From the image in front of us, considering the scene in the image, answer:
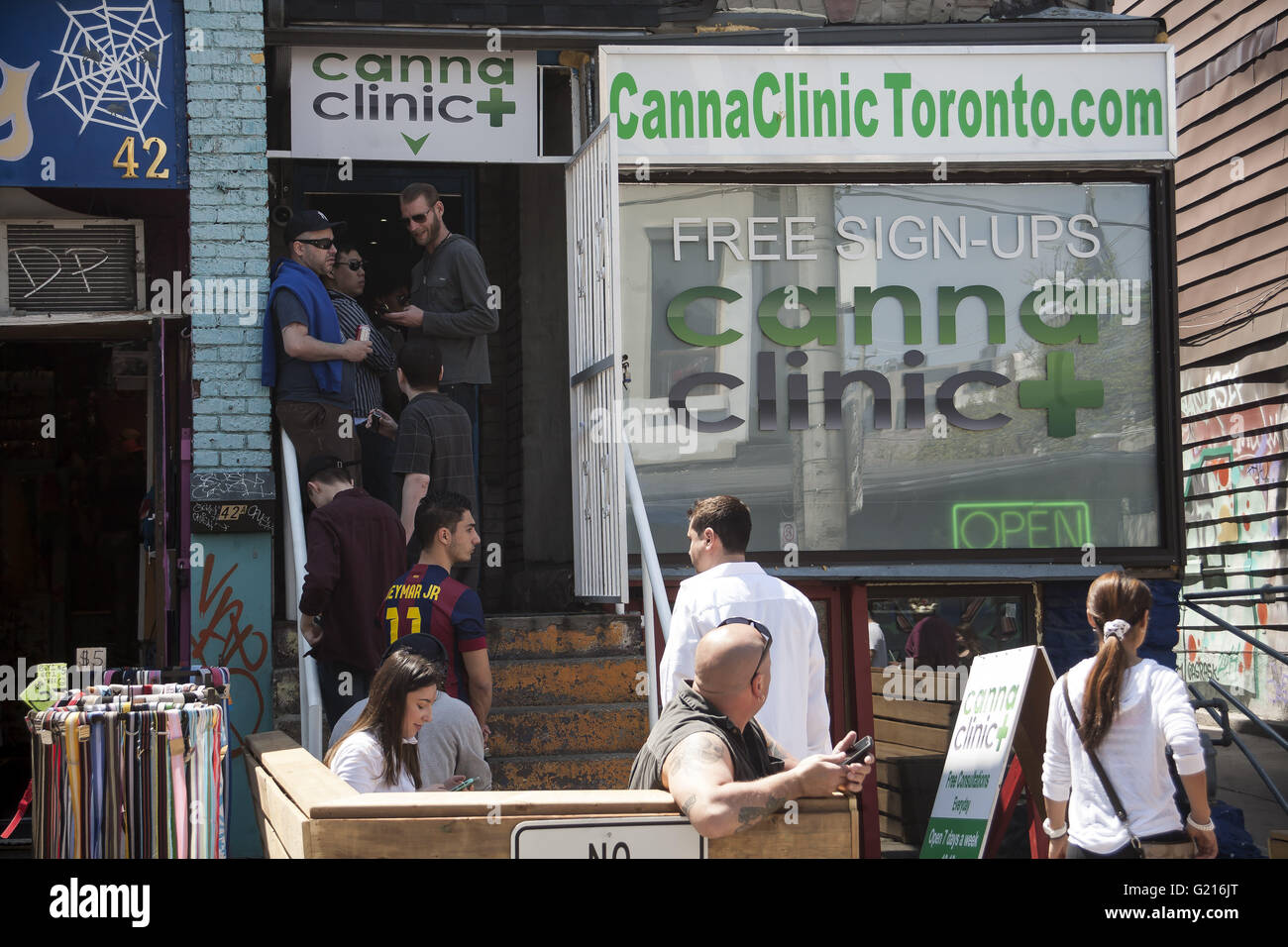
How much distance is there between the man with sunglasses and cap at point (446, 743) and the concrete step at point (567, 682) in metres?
2.10

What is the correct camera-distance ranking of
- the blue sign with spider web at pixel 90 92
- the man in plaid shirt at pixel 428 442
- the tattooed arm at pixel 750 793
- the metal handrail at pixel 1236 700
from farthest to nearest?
1. the metal handrail at pixel 1236 700
2. the blue sign with spider web at pixel 90 92
3. the man in plaid shirt at pixel 428 442
4. the tattooed arm at pixel 750 793

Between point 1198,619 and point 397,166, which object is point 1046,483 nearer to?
point 397,166

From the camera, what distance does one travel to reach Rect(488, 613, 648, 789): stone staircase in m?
6.93

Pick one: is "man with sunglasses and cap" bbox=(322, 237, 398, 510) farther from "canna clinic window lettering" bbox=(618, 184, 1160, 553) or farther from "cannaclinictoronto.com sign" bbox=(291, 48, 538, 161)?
"canna clinic window lettering" bbox=(618, 184, 1160, 553)

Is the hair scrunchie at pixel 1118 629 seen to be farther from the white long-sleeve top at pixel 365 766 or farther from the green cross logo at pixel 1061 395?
the green cross logo at pixel 1061 395

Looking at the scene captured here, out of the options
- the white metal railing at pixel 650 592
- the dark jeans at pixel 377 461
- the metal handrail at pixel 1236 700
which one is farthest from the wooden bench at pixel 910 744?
the dark jeans at pixel 377 461

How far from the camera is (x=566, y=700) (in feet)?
24.1

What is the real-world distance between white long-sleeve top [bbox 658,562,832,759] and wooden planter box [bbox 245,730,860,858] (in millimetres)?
1515

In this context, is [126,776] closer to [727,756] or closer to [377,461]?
[727,756]

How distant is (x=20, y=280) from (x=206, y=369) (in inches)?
61.1

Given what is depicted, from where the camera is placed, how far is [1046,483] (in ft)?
28.7

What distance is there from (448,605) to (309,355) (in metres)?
2.04

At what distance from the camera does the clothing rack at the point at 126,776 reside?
4.49 m
